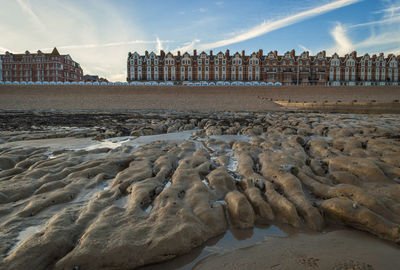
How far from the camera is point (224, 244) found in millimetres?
2578

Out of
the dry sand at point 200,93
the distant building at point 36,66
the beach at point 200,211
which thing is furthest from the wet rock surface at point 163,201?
the distant building at point 36,66

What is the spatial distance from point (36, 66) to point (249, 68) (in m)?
79.2

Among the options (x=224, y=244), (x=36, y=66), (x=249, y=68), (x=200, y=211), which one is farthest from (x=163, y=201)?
(x=36, y=66)

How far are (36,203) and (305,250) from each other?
3.48m

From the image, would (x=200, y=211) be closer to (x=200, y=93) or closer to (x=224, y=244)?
(x=224, y=244)

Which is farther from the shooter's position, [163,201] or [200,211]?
[163,201]

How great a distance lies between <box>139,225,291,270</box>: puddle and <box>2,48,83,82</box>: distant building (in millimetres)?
100941

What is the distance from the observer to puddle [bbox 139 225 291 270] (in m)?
2.27

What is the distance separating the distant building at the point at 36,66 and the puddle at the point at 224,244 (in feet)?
331

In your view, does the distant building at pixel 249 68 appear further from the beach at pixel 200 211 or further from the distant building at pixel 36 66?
the beach at pixel 200 211

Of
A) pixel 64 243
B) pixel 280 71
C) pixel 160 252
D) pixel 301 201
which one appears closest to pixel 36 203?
pixel 64 243

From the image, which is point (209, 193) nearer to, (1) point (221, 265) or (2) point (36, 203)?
(1) point (221, 265)

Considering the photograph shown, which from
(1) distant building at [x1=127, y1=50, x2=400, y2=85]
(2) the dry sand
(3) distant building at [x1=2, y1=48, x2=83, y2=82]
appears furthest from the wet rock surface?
(3) distant building at [x1=2, y1=48, x2=83, y2=82]

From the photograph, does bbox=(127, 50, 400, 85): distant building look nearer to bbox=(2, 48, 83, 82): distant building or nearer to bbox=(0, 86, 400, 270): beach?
bbox=(2, 48, 83, 82): distant building
